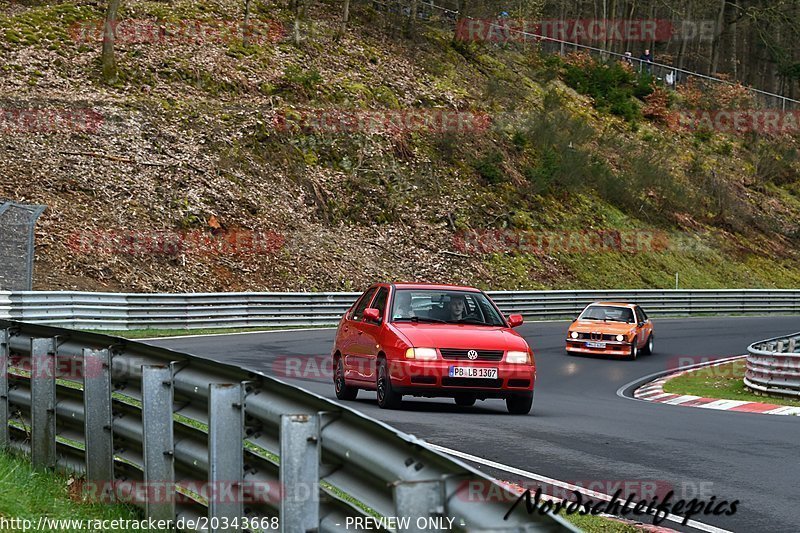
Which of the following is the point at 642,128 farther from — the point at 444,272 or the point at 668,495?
the point at 668,495

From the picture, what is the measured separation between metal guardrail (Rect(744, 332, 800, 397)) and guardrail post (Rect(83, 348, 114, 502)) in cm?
1454

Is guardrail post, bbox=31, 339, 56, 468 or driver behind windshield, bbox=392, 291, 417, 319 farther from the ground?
guardrail post, bbox=31, 339, 56, 468

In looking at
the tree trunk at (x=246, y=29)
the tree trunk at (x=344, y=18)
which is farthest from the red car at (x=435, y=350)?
the tree trunk at (x=344, y=18)

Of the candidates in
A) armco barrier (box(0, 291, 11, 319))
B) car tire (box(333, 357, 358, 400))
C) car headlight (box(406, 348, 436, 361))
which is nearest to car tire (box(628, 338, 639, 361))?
car tire (box(333, 357, 358, 400))

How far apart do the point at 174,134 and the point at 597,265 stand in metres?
16.7

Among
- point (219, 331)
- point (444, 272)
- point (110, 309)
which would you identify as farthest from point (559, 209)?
point (110, 309)

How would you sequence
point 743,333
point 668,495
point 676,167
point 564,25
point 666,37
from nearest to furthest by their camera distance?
point 668,495 < point 743,333 < point 676,167 < point 564,25 < point 666,37

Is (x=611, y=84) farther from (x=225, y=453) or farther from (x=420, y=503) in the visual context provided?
(x=420, y=503)

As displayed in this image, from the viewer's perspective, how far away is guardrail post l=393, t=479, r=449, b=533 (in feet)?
11.8

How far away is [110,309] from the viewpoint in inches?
1011

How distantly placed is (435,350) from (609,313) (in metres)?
14.9

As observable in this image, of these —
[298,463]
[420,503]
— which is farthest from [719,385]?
[420,503]

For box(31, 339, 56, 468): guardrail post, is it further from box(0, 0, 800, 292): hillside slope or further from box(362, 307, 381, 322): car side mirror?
box(0, 0, 800, 292): hillside slope

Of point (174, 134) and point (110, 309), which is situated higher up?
point (174, 134)
